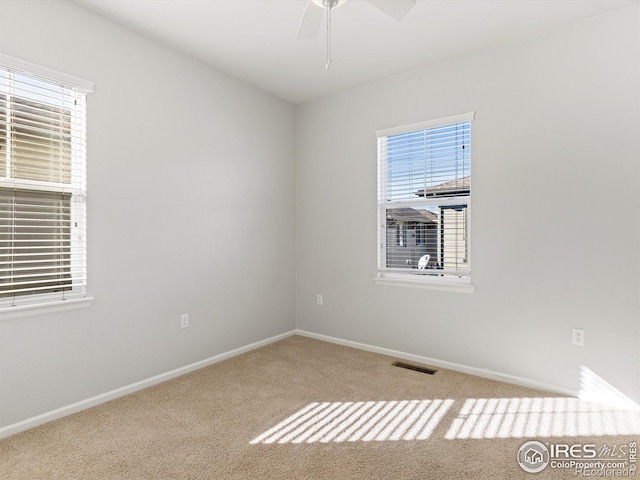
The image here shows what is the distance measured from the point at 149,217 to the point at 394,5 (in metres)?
2.19

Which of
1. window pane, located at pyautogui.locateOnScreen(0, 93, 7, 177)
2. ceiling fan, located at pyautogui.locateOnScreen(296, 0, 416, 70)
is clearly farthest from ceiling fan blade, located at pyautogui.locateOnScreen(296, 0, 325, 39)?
window pane, located at pyautogui.locateOnScreen(0, 93, 7, 177)

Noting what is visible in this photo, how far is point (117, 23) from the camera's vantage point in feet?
8.59

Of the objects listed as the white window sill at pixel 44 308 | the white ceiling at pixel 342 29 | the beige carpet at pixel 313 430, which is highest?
the white ceiling at pixel 342 29

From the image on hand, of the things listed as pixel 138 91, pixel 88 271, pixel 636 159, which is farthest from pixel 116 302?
pixel 636 159

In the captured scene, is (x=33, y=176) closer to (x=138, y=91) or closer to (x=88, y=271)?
(x=88, y=271)

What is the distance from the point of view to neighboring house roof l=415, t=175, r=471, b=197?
313 cm

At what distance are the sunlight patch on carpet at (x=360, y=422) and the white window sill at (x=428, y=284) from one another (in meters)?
0.94

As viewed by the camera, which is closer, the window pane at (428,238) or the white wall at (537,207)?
the white wall at (537,207)

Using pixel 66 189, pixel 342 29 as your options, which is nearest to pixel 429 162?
pixel 342 29

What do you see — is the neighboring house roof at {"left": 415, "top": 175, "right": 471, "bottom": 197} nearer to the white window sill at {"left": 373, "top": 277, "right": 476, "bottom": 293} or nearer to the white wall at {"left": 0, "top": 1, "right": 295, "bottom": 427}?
the white window sill at {"left": 373, "top": 277, "right": 476, "bottom": 293}

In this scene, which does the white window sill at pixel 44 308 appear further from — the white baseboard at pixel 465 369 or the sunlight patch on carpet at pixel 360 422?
the white baseboard at pixel 465 369

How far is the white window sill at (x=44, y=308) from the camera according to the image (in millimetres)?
2133

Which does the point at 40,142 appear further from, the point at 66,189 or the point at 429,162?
the point at 429,162

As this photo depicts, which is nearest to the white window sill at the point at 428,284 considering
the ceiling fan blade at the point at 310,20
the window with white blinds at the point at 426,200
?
the window with white blinds at the point at 426,200
